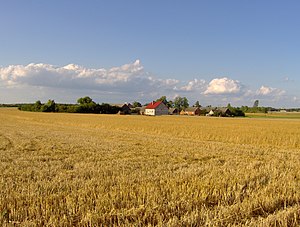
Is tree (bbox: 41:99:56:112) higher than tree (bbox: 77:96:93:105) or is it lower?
lower

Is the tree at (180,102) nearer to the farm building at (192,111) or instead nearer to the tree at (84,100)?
the farm building at (192,111)

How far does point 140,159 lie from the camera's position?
10891mm

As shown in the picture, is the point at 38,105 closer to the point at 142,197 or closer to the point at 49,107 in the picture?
the point at 49,107

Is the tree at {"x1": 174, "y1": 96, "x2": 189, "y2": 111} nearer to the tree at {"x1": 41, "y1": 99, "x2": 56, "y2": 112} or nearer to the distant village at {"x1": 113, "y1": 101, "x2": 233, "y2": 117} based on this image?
the distant village at {"x1": 113, "y1": 101, "x2": 233, "y2": 117}

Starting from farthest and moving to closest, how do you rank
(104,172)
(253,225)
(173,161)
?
(173,161), (104,172), (253,225)

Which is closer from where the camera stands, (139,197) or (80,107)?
(139,197)

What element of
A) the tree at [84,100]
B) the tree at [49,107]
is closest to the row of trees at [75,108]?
the tree at [49,107]

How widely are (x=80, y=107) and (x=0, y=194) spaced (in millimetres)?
103846

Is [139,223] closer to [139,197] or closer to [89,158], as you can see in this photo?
[139,197]

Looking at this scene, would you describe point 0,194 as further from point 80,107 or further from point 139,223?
point 80,107

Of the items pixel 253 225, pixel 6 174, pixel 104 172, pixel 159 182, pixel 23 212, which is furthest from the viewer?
pixel 104 172

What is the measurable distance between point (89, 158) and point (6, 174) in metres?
3.55

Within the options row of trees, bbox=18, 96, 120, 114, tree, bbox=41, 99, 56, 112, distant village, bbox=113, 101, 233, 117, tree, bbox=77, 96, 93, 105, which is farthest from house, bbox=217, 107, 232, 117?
tree, bbox=41, 99, 56, 112

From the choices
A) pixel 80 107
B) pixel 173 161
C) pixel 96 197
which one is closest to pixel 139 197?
pixel 96 197
